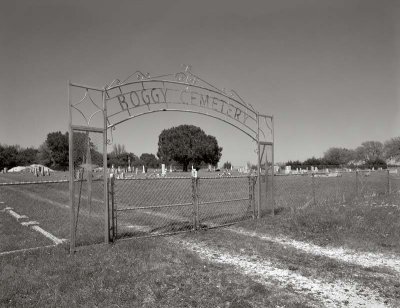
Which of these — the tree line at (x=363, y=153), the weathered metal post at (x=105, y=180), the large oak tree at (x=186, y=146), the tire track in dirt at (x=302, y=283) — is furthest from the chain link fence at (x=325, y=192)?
the tree line at (x=363, y=153)

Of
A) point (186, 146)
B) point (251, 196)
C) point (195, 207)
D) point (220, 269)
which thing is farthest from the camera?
point (186, 146)

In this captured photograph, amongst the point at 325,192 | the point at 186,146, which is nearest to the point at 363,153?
the point at 186,146

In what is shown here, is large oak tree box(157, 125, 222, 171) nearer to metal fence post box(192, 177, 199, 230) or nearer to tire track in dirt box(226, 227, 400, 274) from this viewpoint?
metal fence post box(192, 177, 199, 230)

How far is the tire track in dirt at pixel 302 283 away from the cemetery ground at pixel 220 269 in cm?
1

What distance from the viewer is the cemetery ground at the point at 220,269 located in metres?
4.69

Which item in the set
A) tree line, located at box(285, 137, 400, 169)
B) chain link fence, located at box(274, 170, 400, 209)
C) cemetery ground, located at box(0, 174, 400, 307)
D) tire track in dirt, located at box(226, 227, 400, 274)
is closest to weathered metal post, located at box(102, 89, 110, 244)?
cemetery ground, located at box(0, 174, 400, 307)

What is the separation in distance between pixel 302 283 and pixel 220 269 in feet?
4.54

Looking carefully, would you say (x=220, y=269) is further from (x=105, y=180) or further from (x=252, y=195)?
(x=252, y=195)

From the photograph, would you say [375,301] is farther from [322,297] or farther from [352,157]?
[352,157]

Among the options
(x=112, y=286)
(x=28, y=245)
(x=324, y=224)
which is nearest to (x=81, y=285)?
(x=112, y=286)

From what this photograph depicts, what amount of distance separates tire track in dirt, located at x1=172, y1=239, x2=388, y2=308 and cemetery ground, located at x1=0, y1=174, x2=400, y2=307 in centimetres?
1

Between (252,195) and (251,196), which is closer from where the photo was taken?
(251,196)

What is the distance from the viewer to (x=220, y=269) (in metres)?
6.00

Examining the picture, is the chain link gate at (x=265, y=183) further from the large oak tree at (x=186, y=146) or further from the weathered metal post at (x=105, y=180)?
the large oak tree at (x=186, y=146)
